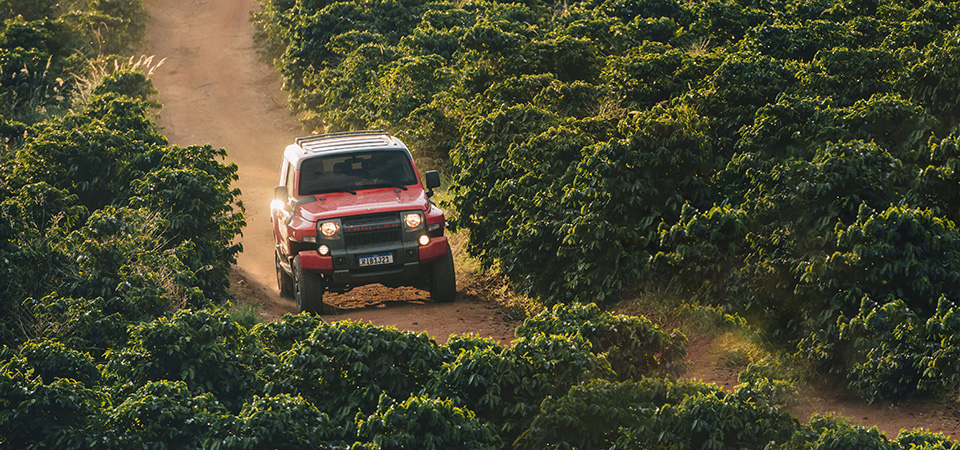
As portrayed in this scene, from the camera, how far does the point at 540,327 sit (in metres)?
8.95

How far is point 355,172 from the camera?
1373cm

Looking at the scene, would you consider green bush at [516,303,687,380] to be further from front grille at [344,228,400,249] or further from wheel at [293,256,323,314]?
wheel at [293,256,323,314]

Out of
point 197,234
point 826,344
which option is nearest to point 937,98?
point 826,344

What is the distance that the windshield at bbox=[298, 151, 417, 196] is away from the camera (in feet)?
44.4

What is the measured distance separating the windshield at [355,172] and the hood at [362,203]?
151mm

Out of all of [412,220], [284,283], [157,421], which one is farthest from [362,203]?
[157,421]

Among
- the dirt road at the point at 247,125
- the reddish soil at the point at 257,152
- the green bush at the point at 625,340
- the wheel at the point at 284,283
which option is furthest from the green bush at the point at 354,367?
the wheel at the point at 284,283

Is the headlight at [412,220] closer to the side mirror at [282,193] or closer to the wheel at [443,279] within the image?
the wheel at [443,279]

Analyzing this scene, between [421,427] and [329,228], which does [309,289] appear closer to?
[329,228]

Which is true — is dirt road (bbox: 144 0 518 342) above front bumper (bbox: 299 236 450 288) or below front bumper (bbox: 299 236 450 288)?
below

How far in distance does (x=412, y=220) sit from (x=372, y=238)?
1.97ft

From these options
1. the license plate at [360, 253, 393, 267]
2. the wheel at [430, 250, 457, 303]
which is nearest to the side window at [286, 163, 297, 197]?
the license plate at [360, 253, 393, 267]

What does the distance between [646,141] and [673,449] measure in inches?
233

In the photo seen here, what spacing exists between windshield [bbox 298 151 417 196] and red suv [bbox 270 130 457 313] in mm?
14
